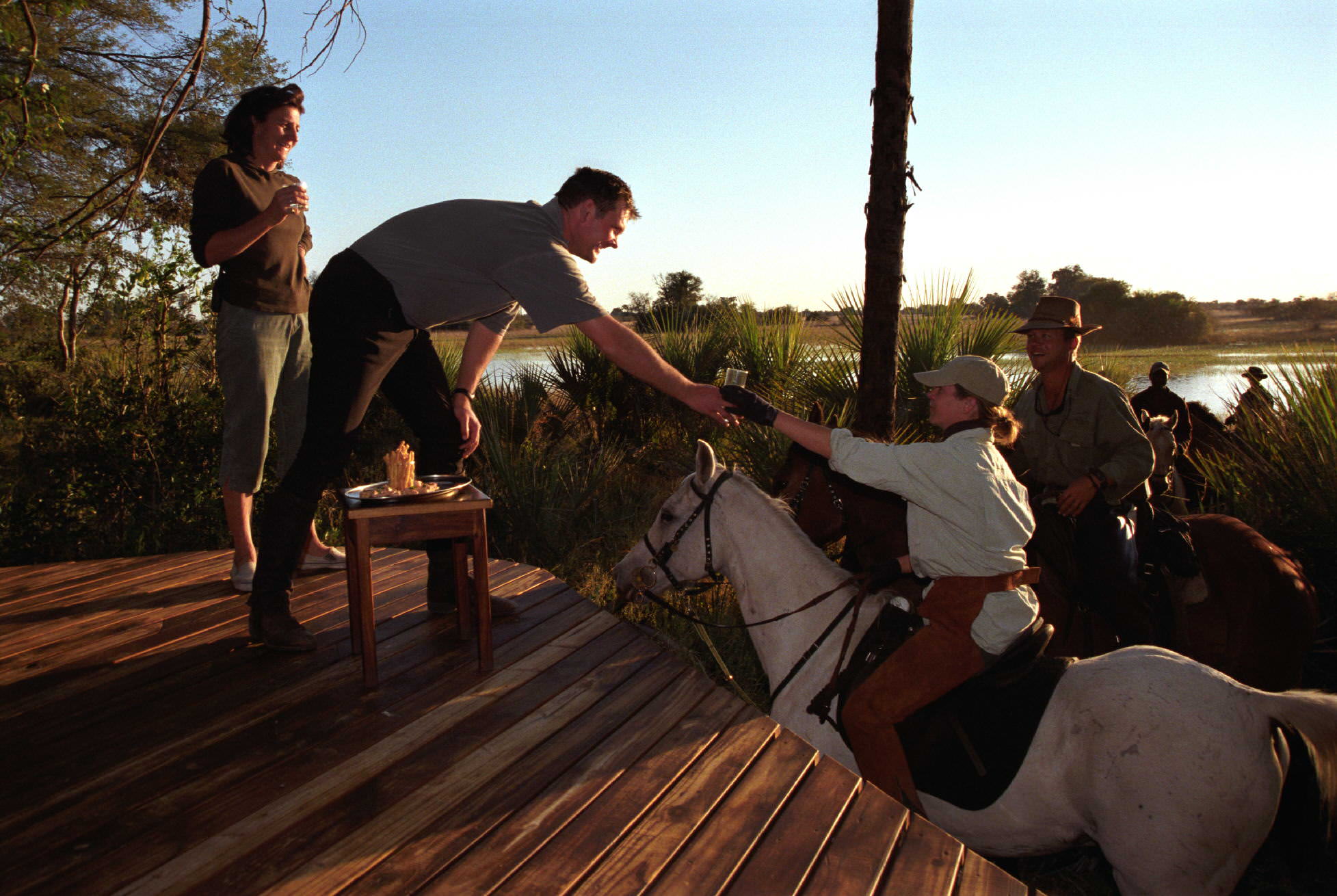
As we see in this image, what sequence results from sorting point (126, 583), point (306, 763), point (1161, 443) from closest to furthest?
point (306, 763)
point (126, 583)
point (1161, 443)

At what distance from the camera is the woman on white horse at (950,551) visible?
8.50 ft

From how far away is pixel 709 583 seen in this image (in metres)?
3.43

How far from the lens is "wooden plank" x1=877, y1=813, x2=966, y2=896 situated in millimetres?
1918

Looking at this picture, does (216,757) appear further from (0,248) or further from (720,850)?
(0,248)

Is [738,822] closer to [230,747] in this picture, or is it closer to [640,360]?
[230,747]

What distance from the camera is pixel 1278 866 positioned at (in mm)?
3756

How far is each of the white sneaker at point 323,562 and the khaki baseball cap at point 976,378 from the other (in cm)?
337

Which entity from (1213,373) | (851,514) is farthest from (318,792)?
(1213,373)

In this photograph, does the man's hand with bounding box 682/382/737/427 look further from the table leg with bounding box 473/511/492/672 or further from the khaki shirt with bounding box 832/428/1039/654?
the table leg with bounding box 473/511/492/672

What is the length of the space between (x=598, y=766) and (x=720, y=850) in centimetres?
52

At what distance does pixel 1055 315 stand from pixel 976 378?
86.2 inches

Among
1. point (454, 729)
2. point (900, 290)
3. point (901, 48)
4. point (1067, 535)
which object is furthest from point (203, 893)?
point (901, 48)

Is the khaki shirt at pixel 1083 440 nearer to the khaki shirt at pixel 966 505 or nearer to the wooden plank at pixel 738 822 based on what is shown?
the khaki shirt at pixel 966 505

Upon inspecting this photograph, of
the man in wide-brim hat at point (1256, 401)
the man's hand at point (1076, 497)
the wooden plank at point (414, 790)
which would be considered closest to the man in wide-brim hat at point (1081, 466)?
the man's hand at point (1076, 497)
